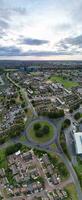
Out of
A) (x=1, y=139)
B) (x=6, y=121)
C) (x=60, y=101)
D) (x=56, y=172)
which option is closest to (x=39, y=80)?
(x=60, y=101)

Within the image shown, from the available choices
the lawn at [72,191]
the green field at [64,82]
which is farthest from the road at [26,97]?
the lawn at [72,191]

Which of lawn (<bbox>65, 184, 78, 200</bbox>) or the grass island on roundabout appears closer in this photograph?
lawn (<bbox>65, 184, 78, 200</bbox>)

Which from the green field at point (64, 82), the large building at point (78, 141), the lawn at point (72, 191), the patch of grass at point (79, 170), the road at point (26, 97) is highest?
the green field at point (64, 82)

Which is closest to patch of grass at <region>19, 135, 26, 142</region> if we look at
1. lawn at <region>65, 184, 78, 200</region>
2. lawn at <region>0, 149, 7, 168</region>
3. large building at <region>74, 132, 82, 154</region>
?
lawn at <region>0, 149, 7, 168</region>

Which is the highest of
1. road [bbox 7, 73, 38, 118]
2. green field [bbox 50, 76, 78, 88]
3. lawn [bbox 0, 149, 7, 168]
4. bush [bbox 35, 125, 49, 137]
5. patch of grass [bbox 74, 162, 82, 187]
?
green field [bbox 50, 76, 78, 88]

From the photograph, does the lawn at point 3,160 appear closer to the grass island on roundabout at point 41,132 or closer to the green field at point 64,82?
→ the grass island on roundabout at point 41,132

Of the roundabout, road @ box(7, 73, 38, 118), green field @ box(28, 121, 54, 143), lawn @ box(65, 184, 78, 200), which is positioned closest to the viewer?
lawn @ box(65, 184, 78, 200)

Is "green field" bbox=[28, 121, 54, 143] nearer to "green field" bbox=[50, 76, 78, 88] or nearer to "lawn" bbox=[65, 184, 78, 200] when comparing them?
"lawn" bbox=[65, 184, 78, 200]

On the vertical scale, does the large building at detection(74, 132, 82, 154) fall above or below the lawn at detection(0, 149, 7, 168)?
above
